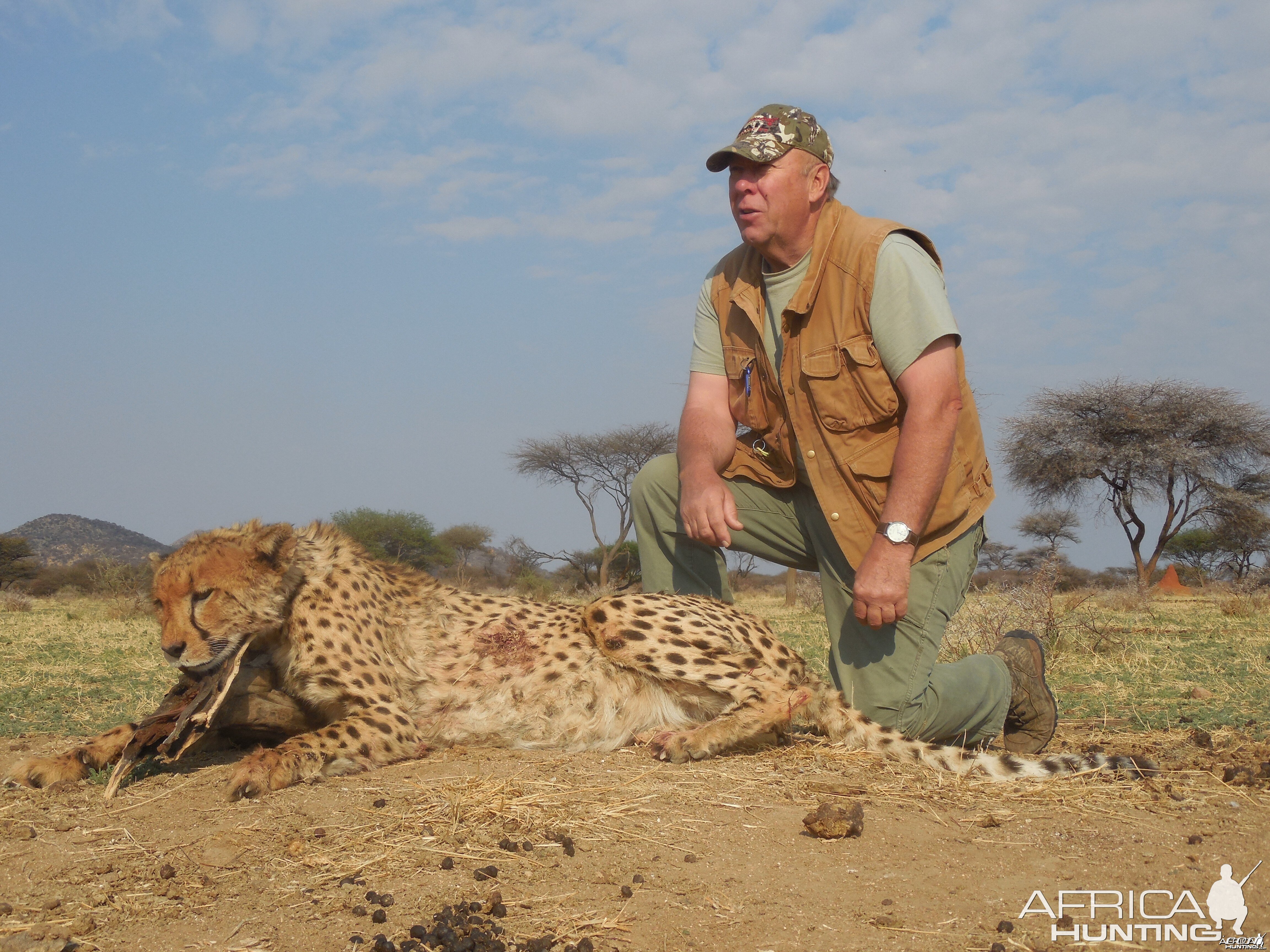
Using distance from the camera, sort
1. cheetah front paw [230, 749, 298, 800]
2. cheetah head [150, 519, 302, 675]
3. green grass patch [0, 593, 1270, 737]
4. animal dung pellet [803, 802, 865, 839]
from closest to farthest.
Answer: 1. animal dung pellet [803, 802, 865, 839]
2. cheetah front paw [230, 749, 298, 800]
3. cheetah head [150, 519, 302, 675]
4. green grass patch [0, 593, 1270, 737]

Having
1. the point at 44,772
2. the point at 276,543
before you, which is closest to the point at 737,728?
the point at 276,543

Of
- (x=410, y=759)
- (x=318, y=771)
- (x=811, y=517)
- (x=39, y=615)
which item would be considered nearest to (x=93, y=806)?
(x=318, y=771)

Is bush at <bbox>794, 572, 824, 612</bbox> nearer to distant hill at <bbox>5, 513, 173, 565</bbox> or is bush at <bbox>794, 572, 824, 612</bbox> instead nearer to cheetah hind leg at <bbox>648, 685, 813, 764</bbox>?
cheetah hind leg at <bbox>648, 685, 813, 764</bbox>

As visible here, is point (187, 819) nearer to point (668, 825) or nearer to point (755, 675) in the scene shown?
point (668, 825)

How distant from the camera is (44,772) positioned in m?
2.62

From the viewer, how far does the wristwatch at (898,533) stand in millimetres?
2900

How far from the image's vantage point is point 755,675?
10.4 feet

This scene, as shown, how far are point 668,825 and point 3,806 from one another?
1608mm

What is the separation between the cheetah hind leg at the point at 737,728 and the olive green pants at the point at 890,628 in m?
0.23

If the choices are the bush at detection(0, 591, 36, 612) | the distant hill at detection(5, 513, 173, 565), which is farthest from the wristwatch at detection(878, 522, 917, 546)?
the distant hill at detection(5, 513, 173, 565)

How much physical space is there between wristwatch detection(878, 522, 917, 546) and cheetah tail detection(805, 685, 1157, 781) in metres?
0.54

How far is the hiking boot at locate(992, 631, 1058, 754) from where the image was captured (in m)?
3.27

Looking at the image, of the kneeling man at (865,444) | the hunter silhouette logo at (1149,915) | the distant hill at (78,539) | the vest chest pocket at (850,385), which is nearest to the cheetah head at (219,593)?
the kneeling man at (865,444)

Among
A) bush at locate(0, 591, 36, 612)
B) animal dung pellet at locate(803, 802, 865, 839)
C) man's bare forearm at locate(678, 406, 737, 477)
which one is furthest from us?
bush at locate(0, 591, 36, 612)
